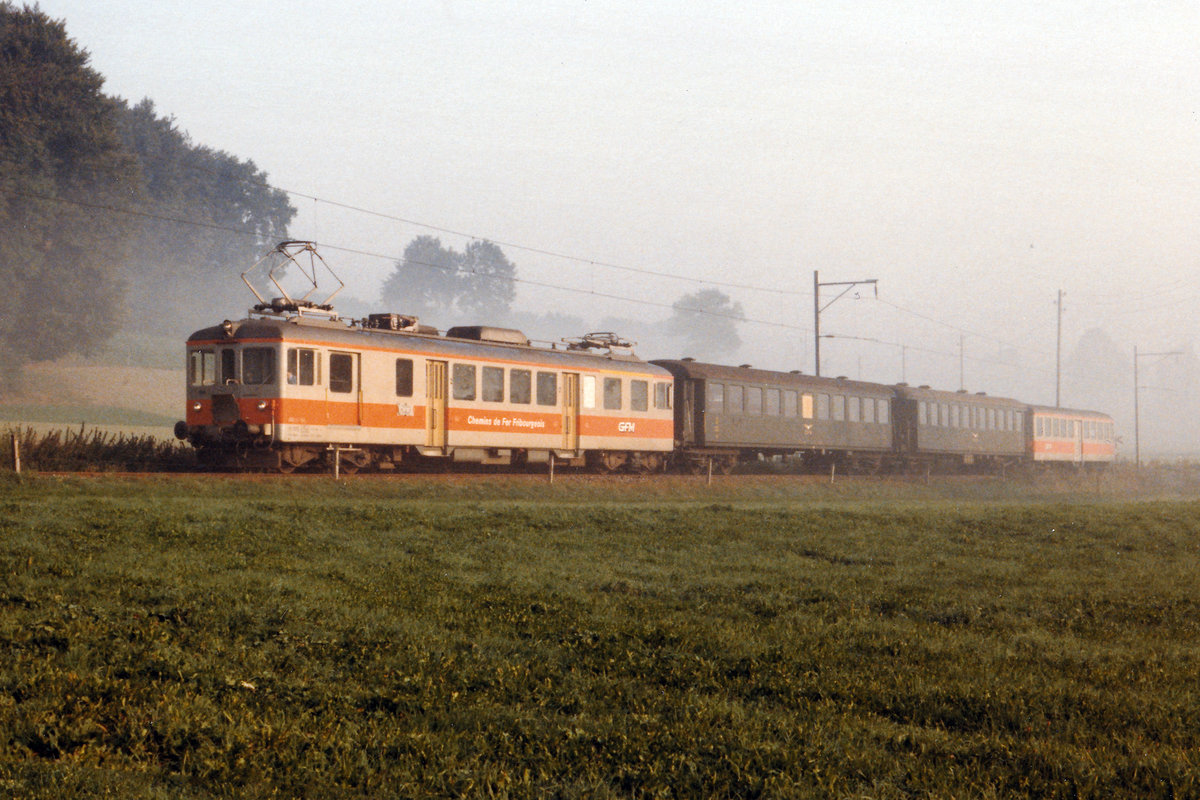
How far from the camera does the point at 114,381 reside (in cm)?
7300

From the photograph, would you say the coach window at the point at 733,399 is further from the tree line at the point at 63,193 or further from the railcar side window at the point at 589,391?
the tree line at the point at 63,193

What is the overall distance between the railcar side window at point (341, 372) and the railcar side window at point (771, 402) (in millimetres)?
17657

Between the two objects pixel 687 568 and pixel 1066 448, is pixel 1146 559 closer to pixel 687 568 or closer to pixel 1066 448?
pixel 687 568

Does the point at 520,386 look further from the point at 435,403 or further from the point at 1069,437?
the point at 1069,437

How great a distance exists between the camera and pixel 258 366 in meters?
23.5

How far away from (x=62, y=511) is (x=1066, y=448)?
5615 cm

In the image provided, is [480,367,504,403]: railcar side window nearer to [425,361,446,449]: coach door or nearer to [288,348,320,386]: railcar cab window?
[425,361,446,449]: coach door

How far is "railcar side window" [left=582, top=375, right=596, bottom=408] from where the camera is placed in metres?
31.0

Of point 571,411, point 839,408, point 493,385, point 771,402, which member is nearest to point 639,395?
→ point 571,411

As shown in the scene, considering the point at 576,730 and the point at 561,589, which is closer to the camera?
the point at 576,730

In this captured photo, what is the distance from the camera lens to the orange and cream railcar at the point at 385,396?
77.0 ft

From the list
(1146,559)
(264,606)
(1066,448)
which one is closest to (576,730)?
(264,606)

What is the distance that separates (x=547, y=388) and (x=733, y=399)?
9.18 m

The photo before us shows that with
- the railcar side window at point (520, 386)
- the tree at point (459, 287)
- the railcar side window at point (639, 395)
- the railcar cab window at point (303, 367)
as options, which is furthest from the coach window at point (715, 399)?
the tree at point (459, 287)
